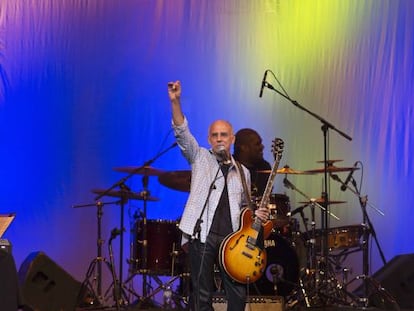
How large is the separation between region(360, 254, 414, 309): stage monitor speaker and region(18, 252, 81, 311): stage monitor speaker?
2959 millimetres

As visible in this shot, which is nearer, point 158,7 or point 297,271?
point 297,271

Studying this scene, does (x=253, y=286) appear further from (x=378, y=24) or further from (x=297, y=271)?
(x=378, y=24)

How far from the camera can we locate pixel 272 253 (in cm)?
664

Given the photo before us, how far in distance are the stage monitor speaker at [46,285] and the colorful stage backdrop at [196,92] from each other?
4.78ft

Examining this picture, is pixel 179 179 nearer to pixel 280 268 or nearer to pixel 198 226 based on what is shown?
pixel 280 268

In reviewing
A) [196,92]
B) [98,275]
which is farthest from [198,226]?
[196,92]

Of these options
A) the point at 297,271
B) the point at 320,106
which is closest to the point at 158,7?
the point at 320,106

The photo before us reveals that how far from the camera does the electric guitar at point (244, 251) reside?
4.71 m

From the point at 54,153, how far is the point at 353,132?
3456 mm

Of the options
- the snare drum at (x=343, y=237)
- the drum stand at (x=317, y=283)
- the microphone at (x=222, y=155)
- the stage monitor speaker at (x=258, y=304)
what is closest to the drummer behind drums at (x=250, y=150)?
the drum stand at (x=317, y=283)

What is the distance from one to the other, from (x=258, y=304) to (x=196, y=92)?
120 inches

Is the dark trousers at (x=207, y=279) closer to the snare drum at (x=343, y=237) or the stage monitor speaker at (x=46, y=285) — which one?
the stage monitor speaker at (x=46, y=285)

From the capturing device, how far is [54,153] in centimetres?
783

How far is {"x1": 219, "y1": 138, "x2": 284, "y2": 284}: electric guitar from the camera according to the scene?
471 centimetres
